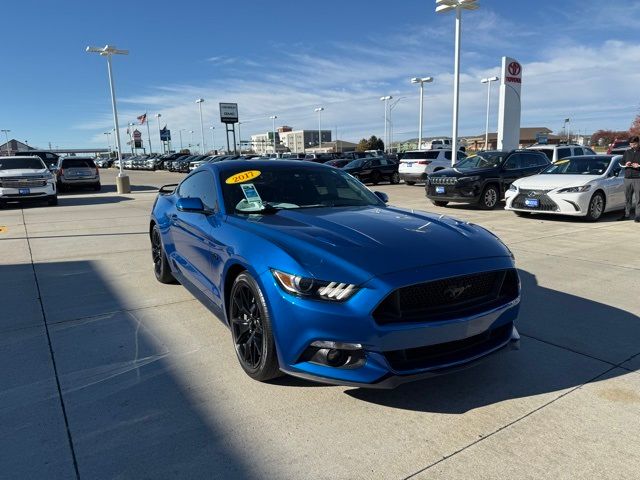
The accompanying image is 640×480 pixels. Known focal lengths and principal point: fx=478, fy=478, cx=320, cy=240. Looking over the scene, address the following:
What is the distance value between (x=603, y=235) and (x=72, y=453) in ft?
29.9

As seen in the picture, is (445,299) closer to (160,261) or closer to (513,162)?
(160,261)

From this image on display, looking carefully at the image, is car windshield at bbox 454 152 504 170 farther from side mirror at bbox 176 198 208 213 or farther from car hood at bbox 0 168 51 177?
car hood at bbox 0 168 51 177

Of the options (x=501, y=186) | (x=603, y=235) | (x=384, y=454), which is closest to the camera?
(x=384, y=454)

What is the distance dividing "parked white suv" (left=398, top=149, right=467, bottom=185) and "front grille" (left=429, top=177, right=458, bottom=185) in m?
8.77

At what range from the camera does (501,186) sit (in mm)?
13516

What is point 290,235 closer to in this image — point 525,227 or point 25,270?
point 25,270

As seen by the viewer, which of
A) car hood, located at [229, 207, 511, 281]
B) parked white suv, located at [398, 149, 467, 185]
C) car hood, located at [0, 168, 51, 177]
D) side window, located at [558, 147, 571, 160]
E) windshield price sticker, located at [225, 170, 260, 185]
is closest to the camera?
car hood, located at [229, 207, 511, 281]

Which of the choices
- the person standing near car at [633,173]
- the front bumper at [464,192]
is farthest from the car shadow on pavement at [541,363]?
the front bumper at [464,192]

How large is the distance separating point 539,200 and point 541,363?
793cm

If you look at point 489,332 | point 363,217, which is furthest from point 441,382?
point 363,217

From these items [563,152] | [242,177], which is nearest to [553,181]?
[563,152]

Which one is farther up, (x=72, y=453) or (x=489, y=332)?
(x=489, y=332)

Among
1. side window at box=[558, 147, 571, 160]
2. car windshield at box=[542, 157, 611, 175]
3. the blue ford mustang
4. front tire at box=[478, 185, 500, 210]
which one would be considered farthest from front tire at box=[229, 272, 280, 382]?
side window at box=[558, 147, 571, 160]

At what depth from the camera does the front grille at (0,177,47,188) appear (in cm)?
1495
